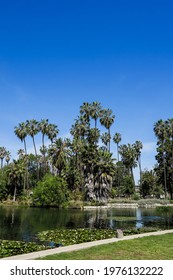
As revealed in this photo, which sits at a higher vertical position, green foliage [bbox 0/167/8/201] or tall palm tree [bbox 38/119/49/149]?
tall palm tree [bbox 38/119/49/149]

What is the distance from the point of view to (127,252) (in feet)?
43.4

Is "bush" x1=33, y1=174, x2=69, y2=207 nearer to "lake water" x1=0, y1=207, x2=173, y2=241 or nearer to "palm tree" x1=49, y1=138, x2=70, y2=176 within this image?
"palm tree" x1=49, y1=138, x2=70, y2=176

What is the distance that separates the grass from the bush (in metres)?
47.8

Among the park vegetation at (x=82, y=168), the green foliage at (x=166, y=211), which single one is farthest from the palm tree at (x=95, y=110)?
the green foliage at (x=166, y=211)

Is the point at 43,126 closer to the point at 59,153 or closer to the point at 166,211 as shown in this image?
the point at 59,153

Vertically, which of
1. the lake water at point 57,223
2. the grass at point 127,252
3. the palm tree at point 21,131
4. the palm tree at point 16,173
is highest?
the palm tree at point 21,131

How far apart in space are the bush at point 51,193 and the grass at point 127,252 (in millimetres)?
Answer: 47802

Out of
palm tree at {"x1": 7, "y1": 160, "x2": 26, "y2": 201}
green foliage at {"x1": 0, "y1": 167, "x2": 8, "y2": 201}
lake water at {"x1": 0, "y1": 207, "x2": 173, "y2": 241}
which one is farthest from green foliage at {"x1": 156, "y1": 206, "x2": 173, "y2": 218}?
green foliage at {"x1": 0, "y1": 167, "x2": 8, "y2": 201}

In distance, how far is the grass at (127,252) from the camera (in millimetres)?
12234

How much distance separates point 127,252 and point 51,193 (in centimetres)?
5083

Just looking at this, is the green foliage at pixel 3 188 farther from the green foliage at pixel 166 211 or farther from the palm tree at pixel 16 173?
the green foliage at pixel 166 211

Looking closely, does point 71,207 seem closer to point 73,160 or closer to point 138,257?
point 73,160

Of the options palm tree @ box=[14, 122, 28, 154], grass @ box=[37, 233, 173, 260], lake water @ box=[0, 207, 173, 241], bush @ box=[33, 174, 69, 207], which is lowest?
lake water @ box=[0, 207, 173, 241]

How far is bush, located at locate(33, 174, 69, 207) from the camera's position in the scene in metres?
62.4
